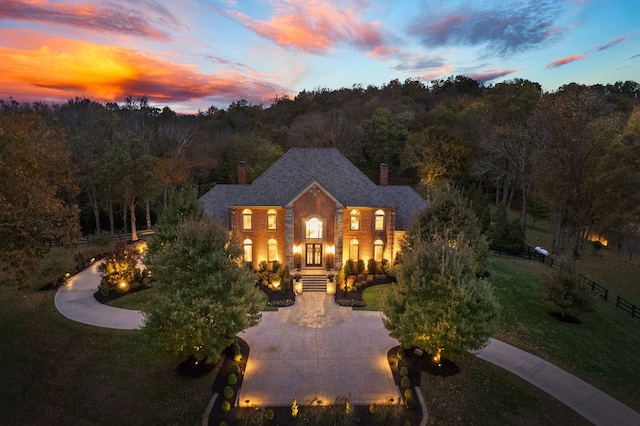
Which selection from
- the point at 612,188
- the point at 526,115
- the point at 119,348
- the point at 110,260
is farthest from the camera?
the point at 526,115

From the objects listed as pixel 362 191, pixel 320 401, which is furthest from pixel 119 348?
pixel 362 191

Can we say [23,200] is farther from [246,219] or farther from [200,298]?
[246,219]

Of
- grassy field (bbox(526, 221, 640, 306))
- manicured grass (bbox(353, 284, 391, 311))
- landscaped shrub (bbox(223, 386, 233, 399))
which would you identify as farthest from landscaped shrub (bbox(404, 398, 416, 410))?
grassy field (bbox(526, 221, 640, 306))

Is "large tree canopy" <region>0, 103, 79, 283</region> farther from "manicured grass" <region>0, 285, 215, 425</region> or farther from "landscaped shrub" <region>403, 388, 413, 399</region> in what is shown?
"landscaped shrub" <region>403, 388, 413, 399</region>

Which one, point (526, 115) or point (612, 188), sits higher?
point (526, 115)

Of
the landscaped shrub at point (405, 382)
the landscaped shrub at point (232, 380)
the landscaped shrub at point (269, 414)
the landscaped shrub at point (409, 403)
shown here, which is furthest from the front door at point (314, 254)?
the landscaped shrub at point (269, 414)

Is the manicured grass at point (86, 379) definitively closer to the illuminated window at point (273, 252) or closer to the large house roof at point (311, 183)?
the illuminated window at point (273, 252)

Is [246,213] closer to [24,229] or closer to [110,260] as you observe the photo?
[110,260]
